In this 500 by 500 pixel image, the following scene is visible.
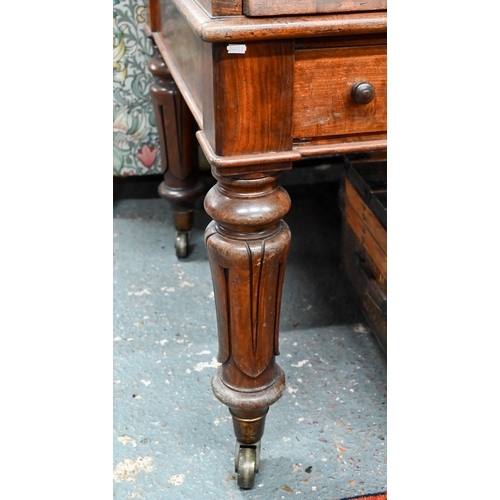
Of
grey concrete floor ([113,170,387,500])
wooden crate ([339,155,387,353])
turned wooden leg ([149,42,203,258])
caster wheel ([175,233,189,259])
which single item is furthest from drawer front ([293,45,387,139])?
caster wheel ([175,233,189,259])

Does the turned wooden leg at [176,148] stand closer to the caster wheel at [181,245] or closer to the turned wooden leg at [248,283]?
the caster wheel at [181,245]

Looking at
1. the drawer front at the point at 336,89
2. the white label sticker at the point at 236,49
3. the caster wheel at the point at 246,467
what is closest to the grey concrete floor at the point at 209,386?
the caster wheel at the point at 246,467

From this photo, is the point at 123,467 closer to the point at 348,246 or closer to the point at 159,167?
the point at 348,246

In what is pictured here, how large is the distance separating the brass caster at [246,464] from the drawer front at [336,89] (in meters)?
0.46

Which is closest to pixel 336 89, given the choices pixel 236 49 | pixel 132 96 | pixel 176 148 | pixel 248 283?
pixel 236 49

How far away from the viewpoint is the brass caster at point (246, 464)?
101cm

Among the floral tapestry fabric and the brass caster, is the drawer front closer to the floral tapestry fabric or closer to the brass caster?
the brass caster

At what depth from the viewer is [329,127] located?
0.84m

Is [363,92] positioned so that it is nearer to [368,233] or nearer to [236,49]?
[236,49]

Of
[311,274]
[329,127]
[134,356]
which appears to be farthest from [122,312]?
[329,127]

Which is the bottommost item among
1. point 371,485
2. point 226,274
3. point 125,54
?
point 371,485

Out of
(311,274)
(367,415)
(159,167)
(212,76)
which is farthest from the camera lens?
(159,167)

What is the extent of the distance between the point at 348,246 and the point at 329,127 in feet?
2.28

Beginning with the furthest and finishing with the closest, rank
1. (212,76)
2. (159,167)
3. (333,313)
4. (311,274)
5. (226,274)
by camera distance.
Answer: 1. (159,167)
2. (311,274)
3. (333,313)
4. (226,274)
5. (212,76)
